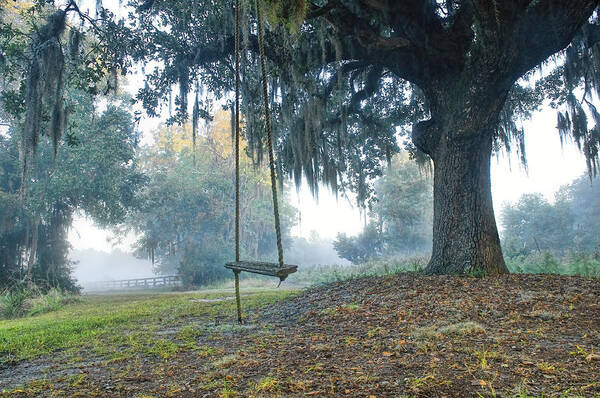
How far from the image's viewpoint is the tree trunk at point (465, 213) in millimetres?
6016

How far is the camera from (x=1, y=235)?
48.4 feet

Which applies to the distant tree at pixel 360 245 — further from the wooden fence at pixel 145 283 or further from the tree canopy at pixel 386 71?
the tree canopy at pixel 386 71

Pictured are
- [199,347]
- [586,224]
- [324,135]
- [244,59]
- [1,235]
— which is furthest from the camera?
[586,224]

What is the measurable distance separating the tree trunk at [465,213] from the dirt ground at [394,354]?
0.69 meters

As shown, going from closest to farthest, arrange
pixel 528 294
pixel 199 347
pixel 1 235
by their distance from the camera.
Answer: pixel 199 347
pixel 528 294
pixel 1 235

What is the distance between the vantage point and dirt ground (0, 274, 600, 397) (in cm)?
222

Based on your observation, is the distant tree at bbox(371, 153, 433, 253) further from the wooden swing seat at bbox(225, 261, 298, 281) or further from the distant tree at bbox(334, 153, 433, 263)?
the wooden swing seat at bbox(225, 261, 298, 281)

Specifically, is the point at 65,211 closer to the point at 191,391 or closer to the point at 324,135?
the point at 324,135

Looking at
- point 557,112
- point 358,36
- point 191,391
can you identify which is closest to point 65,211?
point 358,36

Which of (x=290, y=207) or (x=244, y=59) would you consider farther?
(x=290, y=207)

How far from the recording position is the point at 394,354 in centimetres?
292

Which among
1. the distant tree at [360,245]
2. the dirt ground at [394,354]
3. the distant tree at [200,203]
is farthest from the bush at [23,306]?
the distant tree at [360,245]

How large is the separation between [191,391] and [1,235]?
661 inches

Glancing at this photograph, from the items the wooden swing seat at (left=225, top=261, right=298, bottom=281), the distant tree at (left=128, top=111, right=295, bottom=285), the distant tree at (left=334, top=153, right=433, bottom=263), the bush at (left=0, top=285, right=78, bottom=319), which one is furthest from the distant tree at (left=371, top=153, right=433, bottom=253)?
the wooden swing seat at (left=225, top=261, right=298, bottom=281)
